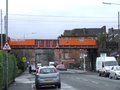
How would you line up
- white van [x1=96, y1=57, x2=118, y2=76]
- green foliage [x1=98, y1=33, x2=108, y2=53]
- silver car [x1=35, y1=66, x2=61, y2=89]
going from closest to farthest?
1. silver car [x1=35, y1=66, x2=61, y2=89]
2. white van [x1=96, y1=57, x2=118, y2=76]
3. green foliage [x1=98, y1=33, x2=108, y2=53]

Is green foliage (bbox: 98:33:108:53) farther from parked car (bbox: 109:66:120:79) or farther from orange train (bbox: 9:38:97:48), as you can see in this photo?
parked car (bbox: 109:66:120:79)

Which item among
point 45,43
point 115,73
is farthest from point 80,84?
point 45,43

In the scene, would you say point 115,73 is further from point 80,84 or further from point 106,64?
point 80,84

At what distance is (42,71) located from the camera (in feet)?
103

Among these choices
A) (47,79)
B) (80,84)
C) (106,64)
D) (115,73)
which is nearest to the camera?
(47,79)

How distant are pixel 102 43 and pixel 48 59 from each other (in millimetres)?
90373

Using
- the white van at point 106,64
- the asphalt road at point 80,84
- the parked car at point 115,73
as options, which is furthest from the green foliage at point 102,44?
the asphalt road at point 80,84

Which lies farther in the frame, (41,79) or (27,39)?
(27,39)

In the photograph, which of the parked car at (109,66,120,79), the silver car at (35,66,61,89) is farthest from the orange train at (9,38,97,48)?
the silver car at (35,66,61,89)

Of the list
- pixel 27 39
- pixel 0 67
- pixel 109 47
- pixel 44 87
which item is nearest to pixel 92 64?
pixel 109 47

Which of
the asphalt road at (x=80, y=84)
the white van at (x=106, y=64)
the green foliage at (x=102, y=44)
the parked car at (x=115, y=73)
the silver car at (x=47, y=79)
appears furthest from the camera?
the green foliage at (x=102, y=44)

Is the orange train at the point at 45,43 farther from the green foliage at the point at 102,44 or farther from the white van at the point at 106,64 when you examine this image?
the white van at the point at 106,64

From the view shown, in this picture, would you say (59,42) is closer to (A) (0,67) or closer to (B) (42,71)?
(B) (42,71)

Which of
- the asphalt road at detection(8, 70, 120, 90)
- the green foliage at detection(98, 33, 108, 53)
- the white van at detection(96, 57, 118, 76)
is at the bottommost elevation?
the asphalt road at detection(8, 70, 120, 90)
